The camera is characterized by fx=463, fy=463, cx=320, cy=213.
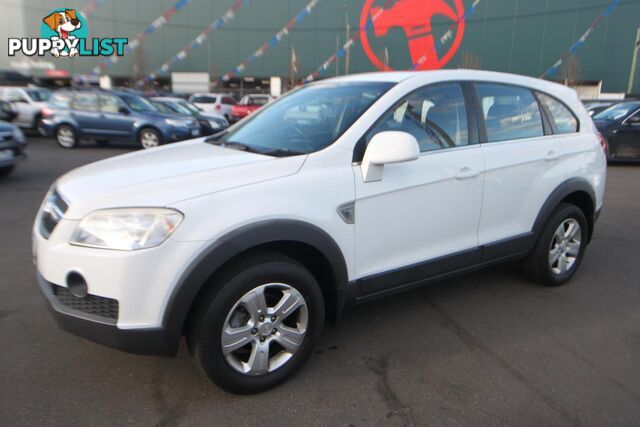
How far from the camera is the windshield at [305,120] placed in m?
2.88

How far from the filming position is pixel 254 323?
8.02ft

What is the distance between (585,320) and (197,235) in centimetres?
297

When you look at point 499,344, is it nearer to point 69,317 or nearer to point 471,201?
point 471,201

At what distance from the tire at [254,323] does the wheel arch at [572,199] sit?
2.16 meters

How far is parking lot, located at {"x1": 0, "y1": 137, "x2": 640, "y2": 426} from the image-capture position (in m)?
2.40

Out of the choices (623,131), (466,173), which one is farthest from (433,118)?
(623,131)

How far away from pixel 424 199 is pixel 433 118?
2.01 ft

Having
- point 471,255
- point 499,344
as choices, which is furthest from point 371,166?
point 499,344

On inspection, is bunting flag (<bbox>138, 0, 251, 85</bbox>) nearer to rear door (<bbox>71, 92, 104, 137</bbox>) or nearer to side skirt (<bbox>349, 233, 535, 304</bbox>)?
rear door (<bbox>71, 92, 104, 137</bbox>)

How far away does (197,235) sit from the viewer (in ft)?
7.20

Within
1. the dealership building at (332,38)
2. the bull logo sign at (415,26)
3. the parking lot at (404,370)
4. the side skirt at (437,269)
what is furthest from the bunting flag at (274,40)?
the side skirt at (437,269)

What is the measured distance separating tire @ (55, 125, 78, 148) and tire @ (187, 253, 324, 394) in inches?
520

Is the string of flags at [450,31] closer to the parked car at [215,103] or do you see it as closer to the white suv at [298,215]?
the parked car at [215,103]

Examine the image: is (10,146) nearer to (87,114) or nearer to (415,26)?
(87,114)
